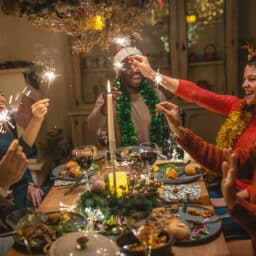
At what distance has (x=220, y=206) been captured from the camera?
8.07 ft

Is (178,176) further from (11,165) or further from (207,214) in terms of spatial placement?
(11,165)

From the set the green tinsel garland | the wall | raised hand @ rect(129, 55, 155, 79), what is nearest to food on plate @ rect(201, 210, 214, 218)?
raised hand @ rect(129, 55, 155, 79)

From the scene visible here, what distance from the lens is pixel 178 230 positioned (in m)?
1.46

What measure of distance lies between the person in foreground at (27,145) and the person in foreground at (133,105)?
2.28 feet

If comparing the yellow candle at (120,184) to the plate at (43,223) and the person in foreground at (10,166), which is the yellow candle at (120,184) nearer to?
the plate at (43,223)

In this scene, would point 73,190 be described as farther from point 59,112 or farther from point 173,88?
point 59,112

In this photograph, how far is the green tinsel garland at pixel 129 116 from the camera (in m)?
3.22

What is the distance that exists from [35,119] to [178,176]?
871 millimetres

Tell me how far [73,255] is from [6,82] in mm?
2969

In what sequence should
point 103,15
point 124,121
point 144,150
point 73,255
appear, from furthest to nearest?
point 124,121 → point 103,15 → point 144,150 → point 73,255

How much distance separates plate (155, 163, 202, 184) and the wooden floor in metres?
0.36

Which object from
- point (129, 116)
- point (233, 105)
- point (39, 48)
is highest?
point (39, 48)

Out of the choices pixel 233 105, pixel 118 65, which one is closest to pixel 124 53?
pixel 118 65

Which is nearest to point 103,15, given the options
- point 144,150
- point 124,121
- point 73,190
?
point 144,150
